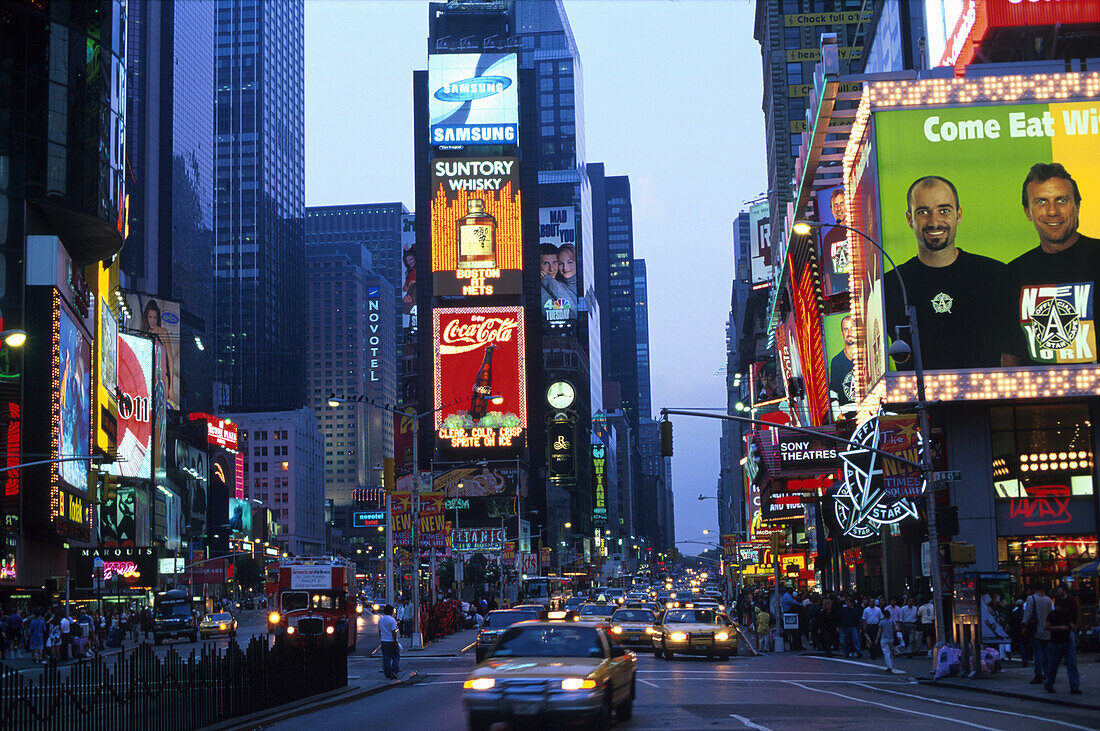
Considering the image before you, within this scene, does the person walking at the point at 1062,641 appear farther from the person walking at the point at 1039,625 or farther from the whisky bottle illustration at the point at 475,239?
the whisky bottle illustration at the point at 475,239

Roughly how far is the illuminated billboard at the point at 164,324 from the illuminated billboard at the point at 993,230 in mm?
97917

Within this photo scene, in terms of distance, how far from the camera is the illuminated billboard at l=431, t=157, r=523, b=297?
135250 mm

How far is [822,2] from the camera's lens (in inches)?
5039

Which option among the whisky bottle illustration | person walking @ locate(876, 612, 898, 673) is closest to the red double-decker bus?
person walking @ locate(876, 612, 898, 673)

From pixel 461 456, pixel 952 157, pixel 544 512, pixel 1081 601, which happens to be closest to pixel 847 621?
pixel 1081 601

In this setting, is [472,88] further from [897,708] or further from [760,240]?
[897,708]

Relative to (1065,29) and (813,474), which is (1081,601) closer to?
(813,474)

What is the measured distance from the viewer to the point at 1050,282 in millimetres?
43281

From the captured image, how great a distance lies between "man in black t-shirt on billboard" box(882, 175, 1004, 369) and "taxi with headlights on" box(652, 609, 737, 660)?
460 inches

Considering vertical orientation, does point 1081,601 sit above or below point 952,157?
below

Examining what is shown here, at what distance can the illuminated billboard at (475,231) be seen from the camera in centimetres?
13525

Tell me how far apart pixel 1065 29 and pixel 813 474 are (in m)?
19.7

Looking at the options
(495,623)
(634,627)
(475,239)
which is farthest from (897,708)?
(475,239)

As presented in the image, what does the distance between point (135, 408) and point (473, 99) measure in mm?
60281
